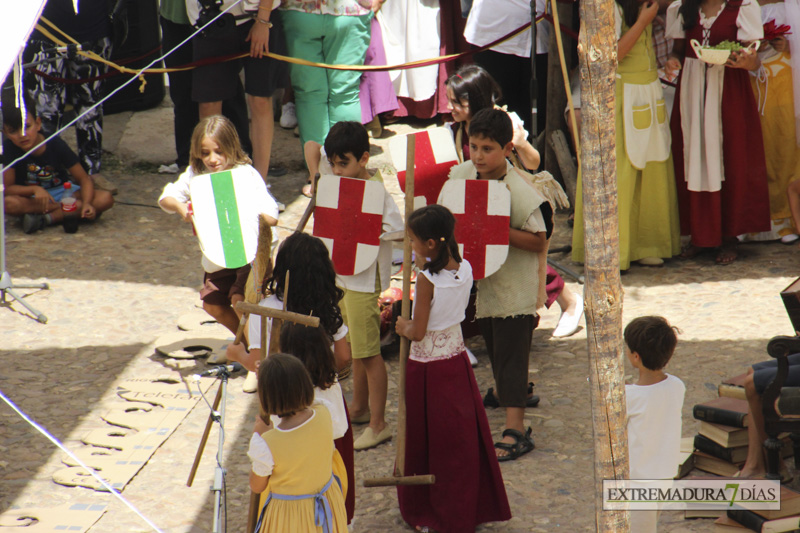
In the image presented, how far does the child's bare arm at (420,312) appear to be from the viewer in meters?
3.73

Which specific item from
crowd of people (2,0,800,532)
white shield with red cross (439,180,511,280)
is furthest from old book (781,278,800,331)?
white shield with red cross (439,180,511,280)

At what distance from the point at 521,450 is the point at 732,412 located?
0.96 m

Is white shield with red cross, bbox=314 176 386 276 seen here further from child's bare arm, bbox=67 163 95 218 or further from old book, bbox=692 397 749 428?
child's bare arm, bbox=67 163 95 218

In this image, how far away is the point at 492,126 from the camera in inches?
164

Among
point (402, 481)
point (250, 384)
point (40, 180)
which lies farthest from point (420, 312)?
point (40, 180)

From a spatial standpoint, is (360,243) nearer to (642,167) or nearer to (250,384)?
(250,384)

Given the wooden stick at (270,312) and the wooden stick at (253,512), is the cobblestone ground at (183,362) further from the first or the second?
the wooden stick at (270,312)

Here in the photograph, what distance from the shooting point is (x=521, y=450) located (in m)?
4.34

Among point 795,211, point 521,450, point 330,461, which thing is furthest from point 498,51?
point 330,461

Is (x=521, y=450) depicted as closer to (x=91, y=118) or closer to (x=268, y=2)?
(x=268, y=2)

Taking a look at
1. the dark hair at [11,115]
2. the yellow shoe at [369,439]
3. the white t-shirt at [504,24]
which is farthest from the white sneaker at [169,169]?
the yellow shoe at [369,439]

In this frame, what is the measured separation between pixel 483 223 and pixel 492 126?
17.2 inches

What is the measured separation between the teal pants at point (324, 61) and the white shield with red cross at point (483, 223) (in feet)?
11.3

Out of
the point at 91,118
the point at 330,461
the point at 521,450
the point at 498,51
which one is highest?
the point at 498,51
